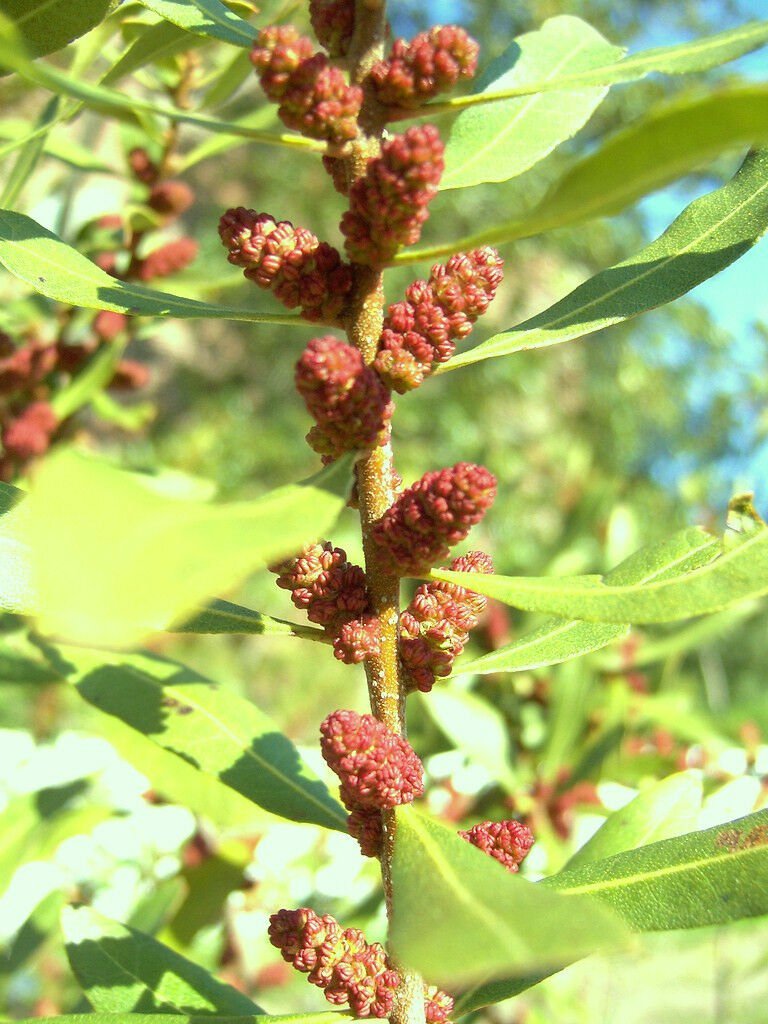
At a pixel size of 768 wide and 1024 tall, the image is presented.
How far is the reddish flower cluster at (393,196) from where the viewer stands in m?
0.56

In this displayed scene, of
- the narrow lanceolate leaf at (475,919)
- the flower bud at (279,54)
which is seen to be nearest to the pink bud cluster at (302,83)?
the flower bud at (279,54)

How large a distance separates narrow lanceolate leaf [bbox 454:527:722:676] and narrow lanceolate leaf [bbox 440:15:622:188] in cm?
29

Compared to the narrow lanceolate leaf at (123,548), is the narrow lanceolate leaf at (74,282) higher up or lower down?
higher up

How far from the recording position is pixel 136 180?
4.94ft

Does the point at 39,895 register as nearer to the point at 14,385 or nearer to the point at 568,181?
the point at 14,385

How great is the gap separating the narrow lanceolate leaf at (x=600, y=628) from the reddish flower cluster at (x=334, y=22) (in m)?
0.38

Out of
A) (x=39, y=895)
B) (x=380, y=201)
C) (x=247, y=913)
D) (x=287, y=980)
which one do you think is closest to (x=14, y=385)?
(x=39, y=895)

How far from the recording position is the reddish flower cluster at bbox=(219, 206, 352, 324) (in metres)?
0.64

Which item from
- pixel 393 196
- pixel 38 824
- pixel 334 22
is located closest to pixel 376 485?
pixel 393 196

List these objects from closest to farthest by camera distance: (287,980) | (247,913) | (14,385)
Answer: (14,385), (247,913), (287,980)

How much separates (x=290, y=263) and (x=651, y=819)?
555mm

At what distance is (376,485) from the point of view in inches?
26.0

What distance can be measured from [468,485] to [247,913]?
3.63 ft

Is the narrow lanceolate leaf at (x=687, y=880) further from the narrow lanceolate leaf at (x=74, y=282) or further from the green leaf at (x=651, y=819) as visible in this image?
the narrow lanceolate leaf at (x=74, y=282)
